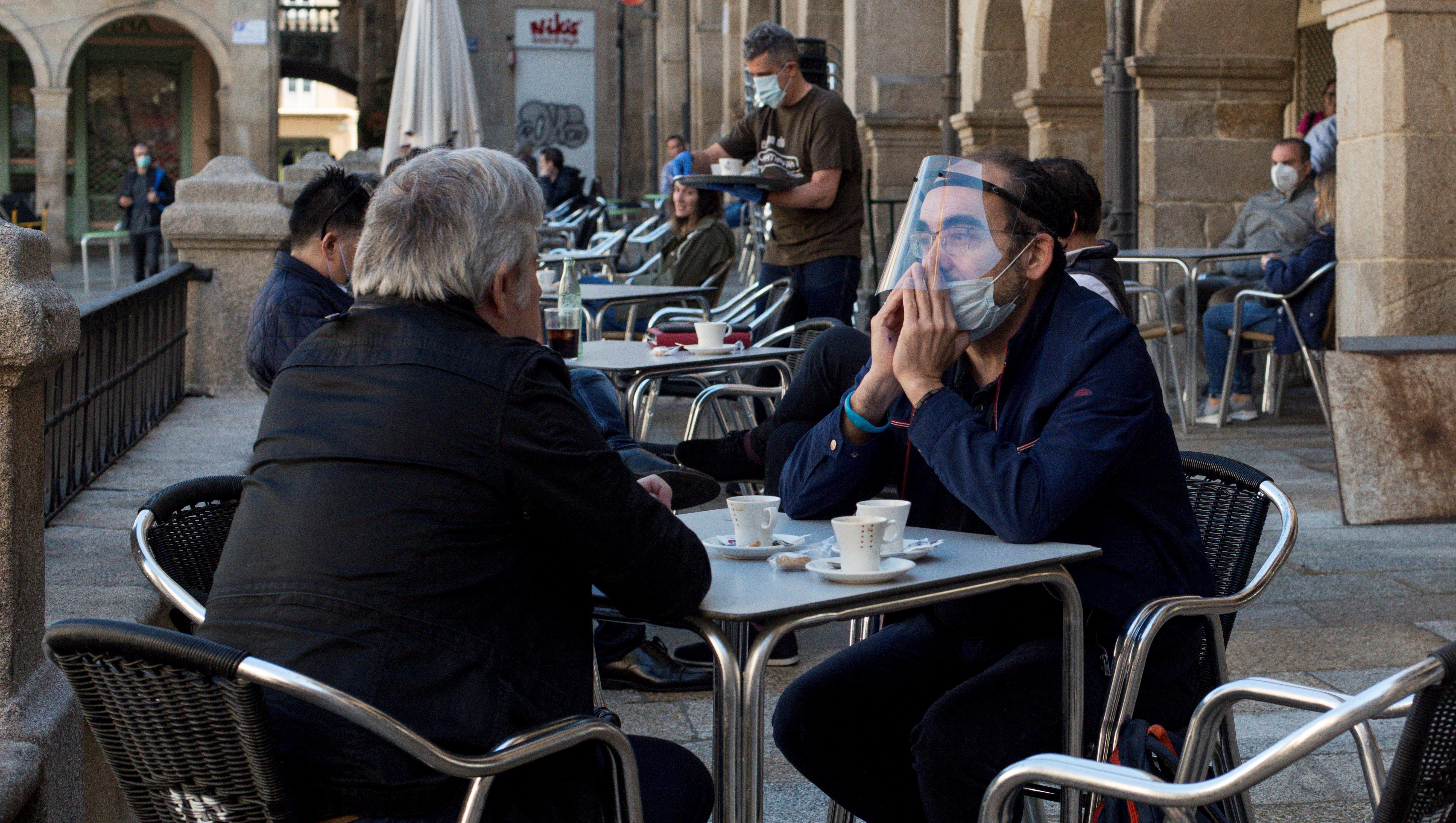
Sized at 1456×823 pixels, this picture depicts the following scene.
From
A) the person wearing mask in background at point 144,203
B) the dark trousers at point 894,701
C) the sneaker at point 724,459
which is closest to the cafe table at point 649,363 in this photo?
the sneaker at point 724,459

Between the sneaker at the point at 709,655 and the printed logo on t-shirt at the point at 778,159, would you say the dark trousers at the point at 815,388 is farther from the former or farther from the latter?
the printed logo on t-shirt at the point at 778,159

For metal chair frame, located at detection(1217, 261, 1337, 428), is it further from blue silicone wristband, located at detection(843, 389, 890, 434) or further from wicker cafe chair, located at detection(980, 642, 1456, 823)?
wicker cafe chair, located at detection(980, 642, 1456, 823)

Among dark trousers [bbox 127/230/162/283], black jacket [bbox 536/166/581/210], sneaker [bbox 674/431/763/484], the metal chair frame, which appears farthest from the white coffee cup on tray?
dark trousers [bbox 127/230/162/283]

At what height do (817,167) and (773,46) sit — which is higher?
(773,46)

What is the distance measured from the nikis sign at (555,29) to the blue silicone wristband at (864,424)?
3083 centimetres

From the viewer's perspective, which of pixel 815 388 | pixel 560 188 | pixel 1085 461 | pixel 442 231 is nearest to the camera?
pixel 442 231

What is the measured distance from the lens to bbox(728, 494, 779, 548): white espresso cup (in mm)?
2350

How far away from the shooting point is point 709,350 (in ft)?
17.3

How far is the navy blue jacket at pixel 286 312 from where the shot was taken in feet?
13.0

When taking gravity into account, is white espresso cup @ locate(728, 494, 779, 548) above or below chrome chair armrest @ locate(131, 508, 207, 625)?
above

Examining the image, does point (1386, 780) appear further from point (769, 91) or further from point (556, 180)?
point (556, 180)

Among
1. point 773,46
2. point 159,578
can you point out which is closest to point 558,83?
point 773,46

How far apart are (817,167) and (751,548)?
14.8 feet

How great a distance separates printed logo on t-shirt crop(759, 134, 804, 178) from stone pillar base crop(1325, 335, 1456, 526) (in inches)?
96.2
